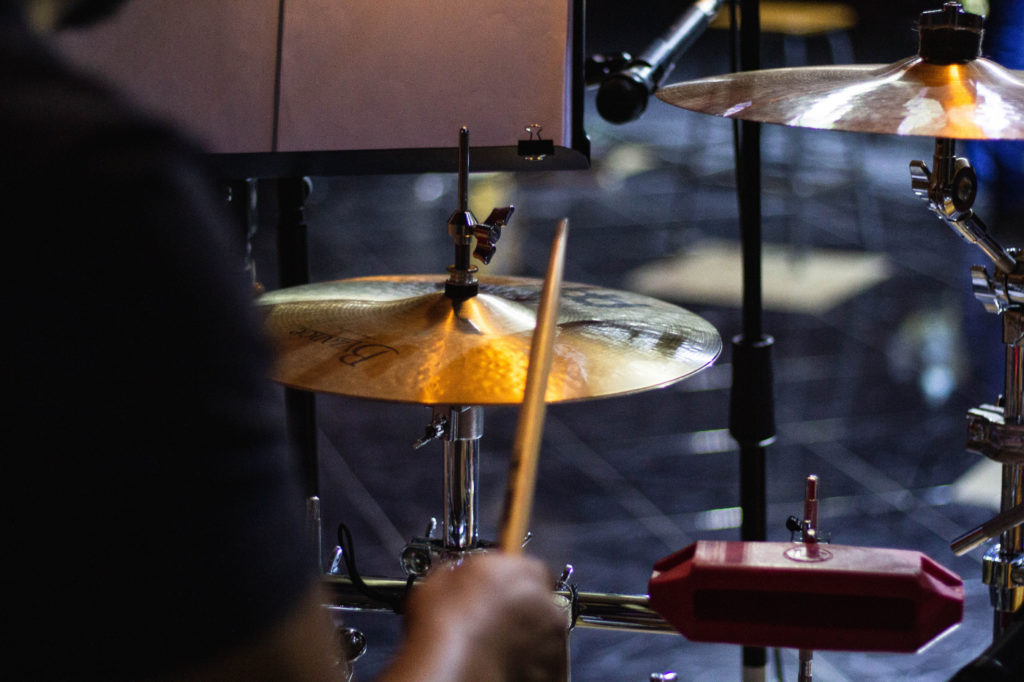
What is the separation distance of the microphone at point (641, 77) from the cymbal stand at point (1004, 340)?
0.25 metres

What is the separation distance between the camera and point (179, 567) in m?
0.37

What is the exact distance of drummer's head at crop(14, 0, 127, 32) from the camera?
0.45 metres

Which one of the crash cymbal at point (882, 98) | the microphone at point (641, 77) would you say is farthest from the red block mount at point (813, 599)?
the microphone at point (641, 77)

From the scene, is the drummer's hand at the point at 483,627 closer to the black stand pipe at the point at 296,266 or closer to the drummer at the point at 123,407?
the drummer at the point at 123,407

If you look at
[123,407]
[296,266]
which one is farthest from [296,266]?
[123,407]

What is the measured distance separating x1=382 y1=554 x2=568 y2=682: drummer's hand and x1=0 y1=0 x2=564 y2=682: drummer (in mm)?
71

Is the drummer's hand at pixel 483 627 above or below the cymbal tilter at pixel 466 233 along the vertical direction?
below

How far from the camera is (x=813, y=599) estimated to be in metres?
0.66

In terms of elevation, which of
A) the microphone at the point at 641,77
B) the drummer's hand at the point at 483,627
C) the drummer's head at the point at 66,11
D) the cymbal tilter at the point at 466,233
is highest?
the microphone at the point at 641,77

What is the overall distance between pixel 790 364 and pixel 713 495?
2.58 ft

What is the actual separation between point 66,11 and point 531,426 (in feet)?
0.93

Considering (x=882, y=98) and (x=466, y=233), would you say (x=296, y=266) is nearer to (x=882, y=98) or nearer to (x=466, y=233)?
(x=466, y=233)

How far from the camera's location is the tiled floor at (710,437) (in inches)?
77.0

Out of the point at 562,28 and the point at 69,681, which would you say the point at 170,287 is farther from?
the point at 562,28
